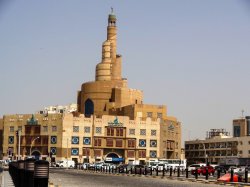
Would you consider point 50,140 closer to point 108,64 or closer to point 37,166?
point 108,64

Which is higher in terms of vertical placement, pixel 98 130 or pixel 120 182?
pixel 98 130

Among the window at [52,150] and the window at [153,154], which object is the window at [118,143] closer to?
the window at [153,154]

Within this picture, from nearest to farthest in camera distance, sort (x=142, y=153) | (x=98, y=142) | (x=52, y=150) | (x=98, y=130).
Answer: (x=52, y=150) → (x=98, y=142) → (x=98, y=130) → (x=142, y=153)

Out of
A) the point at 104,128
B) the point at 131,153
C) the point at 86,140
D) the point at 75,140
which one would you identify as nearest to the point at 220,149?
the point at 131,153

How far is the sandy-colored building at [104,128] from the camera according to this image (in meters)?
158

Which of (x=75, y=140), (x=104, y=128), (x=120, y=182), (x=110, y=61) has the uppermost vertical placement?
(x=110, y=61)

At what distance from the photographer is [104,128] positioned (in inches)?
6403

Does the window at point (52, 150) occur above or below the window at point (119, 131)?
below

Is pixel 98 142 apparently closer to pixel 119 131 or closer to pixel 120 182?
pixel 119 131

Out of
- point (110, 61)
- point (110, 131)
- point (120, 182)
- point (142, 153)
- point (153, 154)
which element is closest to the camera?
point (120, 182)

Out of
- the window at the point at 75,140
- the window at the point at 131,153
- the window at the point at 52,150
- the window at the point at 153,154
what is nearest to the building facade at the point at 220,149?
the window at the point at 153,154

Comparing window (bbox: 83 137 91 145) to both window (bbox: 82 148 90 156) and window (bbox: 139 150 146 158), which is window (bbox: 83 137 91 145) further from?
window (bbox: 139 150 146 158)

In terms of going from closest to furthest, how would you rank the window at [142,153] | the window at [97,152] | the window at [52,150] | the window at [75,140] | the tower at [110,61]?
the window at [52,150] → the window at [75,140] → the window at [97,152] → the window at [142,153] → the tower at [110,61]

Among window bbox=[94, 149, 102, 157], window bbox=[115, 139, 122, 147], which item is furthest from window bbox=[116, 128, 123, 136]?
window bbox=[94, 149, 102, 157]
